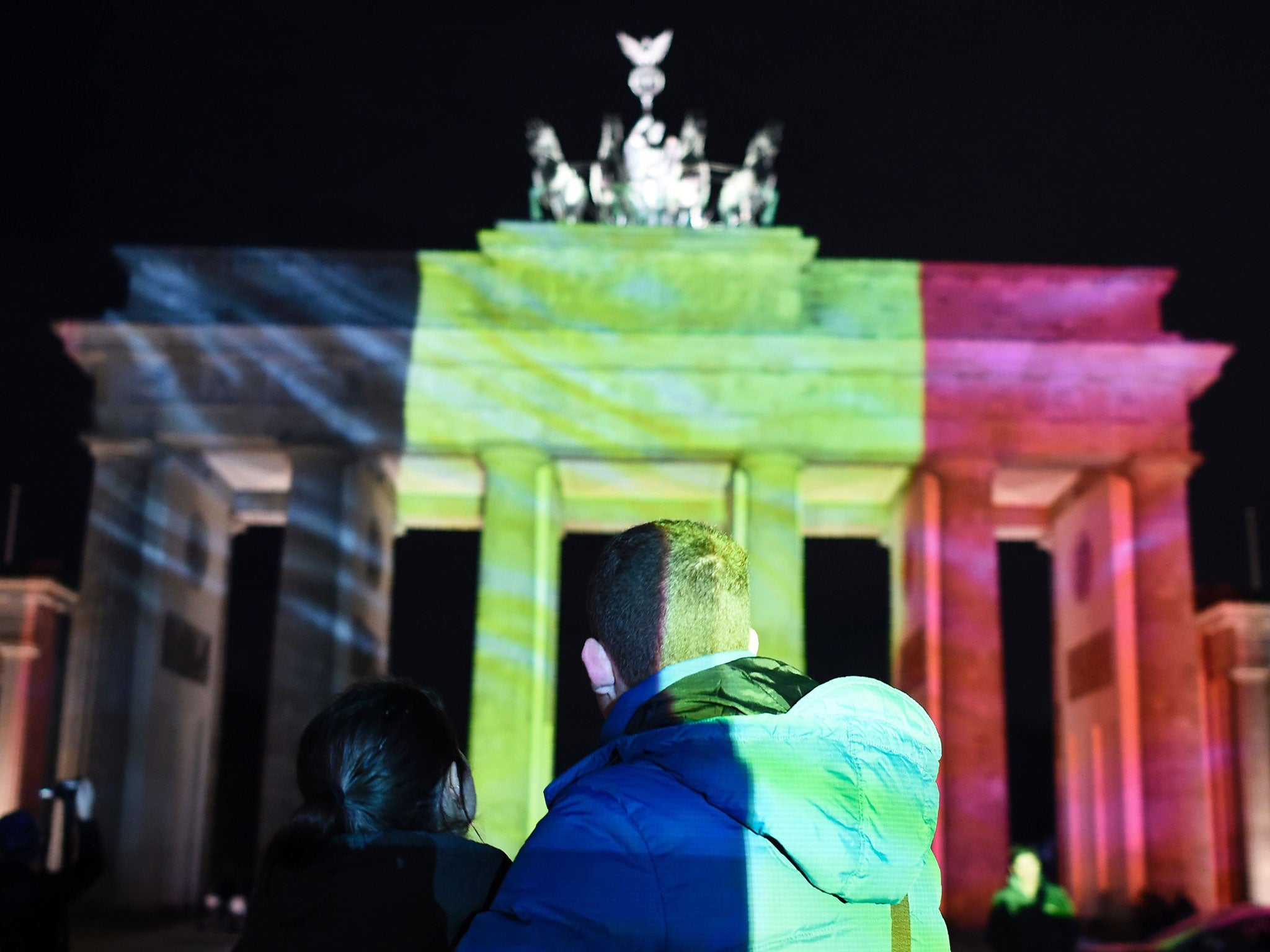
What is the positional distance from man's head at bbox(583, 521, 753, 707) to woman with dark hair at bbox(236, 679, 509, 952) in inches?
41.8

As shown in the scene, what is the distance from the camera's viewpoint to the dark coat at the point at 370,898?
4.24 m

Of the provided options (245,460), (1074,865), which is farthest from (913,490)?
(245,460)

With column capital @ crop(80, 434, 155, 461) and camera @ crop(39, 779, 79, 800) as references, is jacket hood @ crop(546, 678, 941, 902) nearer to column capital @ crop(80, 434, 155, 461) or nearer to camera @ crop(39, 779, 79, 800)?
camera @ crop(39, 779, 79, 800)

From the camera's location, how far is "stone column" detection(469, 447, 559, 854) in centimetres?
3853

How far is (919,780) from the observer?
3256mm

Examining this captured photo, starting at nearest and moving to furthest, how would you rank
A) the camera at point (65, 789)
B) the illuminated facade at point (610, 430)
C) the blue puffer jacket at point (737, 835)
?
the blue puffer jacket at point (737, 835) → the camera at point (65, 789) → the illuminated facade at point (610, 430)

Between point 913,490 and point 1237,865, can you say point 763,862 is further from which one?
point 1237,865

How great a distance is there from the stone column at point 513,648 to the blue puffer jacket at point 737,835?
35.0m

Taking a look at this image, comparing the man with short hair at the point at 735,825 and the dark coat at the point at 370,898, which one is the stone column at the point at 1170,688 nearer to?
the dark coat at the point at 370,898

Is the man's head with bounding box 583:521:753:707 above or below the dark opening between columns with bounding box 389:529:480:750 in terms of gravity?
below

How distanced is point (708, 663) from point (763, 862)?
0.57m

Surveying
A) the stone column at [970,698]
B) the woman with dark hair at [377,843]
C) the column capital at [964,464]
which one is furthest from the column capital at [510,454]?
the woman with dark hair at [377,843]

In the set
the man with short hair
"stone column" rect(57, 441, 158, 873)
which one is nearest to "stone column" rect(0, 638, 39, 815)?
"stone column" rect(57, 441, 158, 873)

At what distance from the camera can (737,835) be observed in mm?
3053
